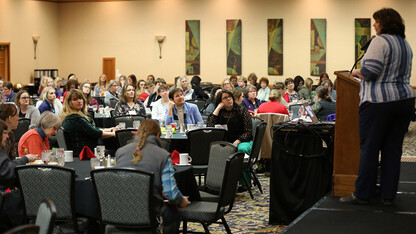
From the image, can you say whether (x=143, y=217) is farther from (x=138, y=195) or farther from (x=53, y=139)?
A: (x=53, y=139)

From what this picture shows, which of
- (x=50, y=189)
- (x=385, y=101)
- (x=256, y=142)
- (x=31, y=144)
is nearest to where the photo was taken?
(x=385, y=101)

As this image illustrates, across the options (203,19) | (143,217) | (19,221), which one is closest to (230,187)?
(143,217)

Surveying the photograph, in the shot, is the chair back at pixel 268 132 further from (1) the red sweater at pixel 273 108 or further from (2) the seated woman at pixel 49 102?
(2) the seated woman at pixel 49 102

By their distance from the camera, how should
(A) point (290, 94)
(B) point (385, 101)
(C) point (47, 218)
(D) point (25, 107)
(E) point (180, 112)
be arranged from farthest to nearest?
(A) point (290, 94)
(D) point (25, 107)
(E) point (180, 112)
(B) point (385, 101)
(C) point (47, 218)

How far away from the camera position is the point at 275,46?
2056cm

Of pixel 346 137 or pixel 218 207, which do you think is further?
pixel 346 137

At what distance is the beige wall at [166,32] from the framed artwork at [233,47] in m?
0.17

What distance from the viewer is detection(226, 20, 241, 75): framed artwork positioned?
20.8 metres

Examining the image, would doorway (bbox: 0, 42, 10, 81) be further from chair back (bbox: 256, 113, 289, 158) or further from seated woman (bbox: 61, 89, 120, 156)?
seated woman (bbox: 61, 89, 120, 156)

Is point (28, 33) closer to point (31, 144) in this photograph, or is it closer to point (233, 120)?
point (233, 120)

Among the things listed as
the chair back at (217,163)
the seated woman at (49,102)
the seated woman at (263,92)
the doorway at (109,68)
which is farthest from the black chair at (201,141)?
the doorway at (109,68)

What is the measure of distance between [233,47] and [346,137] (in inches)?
615

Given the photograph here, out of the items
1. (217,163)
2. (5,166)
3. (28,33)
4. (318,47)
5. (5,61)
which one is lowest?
(217,163)

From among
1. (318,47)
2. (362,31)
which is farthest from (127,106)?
(362,31)
